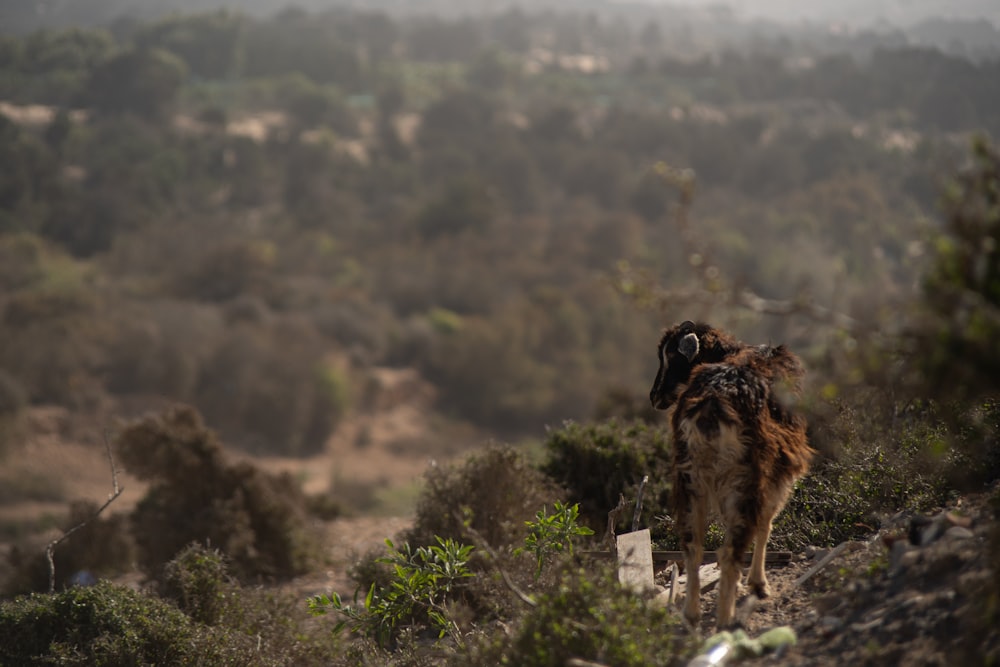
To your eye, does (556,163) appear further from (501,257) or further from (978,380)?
(978,380)

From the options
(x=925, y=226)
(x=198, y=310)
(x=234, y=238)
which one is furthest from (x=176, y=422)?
(x=234, y=238)

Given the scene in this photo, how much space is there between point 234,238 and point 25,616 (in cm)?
3358

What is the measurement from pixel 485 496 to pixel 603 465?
3.53 ft

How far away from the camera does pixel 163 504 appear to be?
437 inches

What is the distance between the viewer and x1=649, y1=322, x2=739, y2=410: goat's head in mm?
5711

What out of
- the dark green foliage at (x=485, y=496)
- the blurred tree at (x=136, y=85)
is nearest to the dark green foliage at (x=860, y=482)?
the dark green foliage at (x=485, y=496)

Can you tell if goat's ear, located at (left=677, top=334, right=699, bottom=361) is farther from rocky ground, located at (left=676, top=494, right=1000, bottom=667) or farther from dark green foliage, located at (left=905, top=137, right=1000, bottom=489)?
dark green foliage, located at (left=905, top=137, right=1000, bottom=489)

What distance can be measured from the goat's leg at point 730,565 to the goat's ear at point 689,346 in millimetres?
1258

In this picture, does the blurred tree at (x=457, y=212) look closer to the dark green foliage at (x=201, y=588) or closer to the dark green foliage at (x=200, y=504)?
the dark green foliage at (x=200, y=504)

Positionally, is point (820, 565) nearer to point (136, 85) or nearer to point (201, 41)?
point (136, 85)

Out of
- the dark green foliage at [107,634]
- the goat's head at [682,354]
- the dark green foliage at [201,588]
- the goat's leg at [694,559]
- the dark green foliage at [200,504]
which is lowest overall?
the dark green foliage at [200,504]

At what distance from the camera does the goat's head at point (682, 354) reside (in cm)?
571

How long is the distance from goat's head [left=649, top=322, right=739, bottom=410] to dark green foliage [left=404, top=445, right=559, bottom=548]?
7.84ft

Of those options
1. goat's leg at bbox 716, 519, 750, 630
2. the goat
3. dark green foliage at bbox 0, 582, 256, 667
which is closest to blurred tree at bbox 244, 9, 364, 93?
dark green foliage at bbox 0, 582, 256, 667
